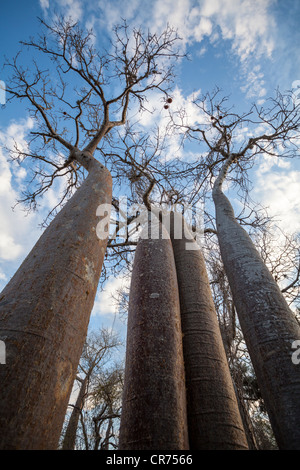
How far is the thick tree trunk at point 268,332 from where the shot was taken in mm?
1380

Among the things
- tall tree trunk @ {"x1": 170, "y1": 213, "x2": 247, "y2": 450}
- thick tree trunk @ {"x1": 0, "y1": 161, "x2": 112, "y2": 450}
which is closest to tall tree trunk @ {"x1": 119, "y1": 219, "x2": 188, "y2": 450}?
tall tree trunk @ {"x1": 170, "y1": 213, "x2": 247, "y2": 450}

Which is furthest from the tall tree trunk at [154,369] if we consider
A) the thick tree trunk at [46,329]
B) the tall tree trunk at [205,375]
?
the thick tree trunk at [46,329]

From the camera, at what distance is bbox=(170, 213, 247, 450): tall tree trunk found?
1507 millimetres

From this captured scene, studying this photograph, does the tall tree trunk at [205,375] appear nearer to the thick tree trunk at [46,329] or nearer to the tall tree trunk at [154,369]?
the tall tree trunk at [154,369]

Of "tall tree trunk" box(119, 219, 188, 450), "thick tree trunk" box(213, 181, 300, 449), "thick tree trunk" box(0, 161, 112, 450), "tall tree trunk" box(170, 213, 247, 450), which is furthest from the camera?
"tall tree trunk" box(170, 213, 247, 450)

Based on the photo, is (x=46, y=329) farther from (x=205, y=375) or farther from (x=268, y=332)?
(x=268, y=332)

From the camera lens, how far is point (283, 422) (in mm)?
1360

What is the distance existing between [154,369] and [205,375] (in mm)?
520

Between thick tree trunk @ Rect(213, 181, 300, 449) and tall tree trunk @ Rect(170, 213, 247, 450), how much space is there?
26cm

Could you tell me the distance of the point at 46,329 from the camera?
3.60 feet

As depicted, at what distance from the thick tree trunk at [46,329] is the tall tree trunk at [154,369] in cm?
46

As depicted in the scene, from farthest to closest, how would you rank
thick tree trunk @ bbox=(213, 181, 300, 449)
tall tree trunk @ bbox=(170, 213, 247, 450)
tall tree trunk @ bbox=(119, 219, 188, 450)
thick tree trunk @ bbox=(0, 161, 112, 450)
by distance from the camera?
tall tree trunk @ bbox=(170, 213, 247, 450)
thick tree trunk @ bbox=(213, 181, 300, 449)
tall tree trunk @ bbox=(119, 219, 188, 450)
thick tree trunk @ bbox=(0, 161, 112, 450)

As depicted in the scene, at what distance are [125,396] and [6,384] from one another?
2.72 feet

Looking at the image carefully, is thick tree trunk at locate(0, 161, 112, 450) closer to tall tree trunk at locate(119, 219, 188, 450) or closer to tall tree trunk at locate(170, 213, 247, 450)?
tall tree trunk at locate(119, 219, 188, 450)
